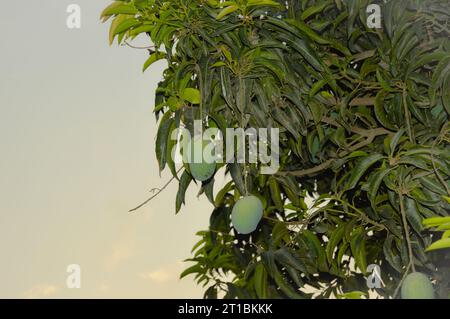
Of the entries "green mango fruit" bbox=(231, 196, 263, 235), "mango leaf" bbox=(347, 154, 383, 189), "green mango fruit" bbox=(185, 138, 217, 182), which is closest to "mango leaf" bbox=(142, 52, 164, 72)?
"green mango fruit" bbox=(185, 138, 217, 182)

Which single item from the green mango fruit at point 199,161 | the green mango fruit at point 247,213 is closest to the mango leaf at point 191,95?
the green mango fruit at point 199,161

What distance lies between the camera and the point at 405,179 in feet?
6.66

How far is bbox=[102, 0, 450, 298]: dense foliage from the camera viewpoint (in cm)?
200

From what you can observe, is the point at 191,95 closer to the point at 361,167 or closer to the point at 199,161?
the point at 199,161

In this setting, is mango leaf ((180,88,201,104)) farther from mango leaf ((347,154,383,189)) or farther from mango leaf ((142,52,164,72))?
mango leaf ((347,154,383,189))

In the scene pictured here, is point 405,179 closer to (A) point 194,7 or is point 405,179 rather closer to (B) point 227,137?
(B) point 227,137

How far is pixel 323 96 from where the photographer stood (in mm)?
2359

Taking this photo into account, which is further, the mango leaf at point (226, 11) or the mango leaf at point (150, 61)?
the mango leaf at point (150, 61)

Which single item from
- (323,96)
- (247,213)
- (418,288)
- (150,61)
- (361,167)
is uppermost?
(150,61)

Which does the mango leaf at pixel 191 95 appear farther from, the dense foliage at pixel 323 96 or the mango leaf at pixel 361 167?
the mango leaf at pixel 361 167

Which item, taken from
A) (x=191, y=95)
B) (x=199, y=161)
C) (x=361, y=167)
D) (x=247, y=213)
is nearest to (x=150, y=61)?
(x=191, y=95)

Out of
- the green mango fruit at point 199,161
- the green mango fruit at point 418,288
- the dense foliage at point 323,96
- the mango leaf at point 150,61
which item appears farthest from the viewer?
the mango leaf at point 150,61

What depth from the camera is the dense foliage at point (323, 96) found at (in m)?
2.00

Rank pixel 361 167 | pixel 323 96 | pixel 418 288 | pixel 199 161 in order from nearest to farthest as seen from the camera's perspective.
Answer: pixel 418 288, pixel 199 161, pixel 361 167, pixel 323 96
